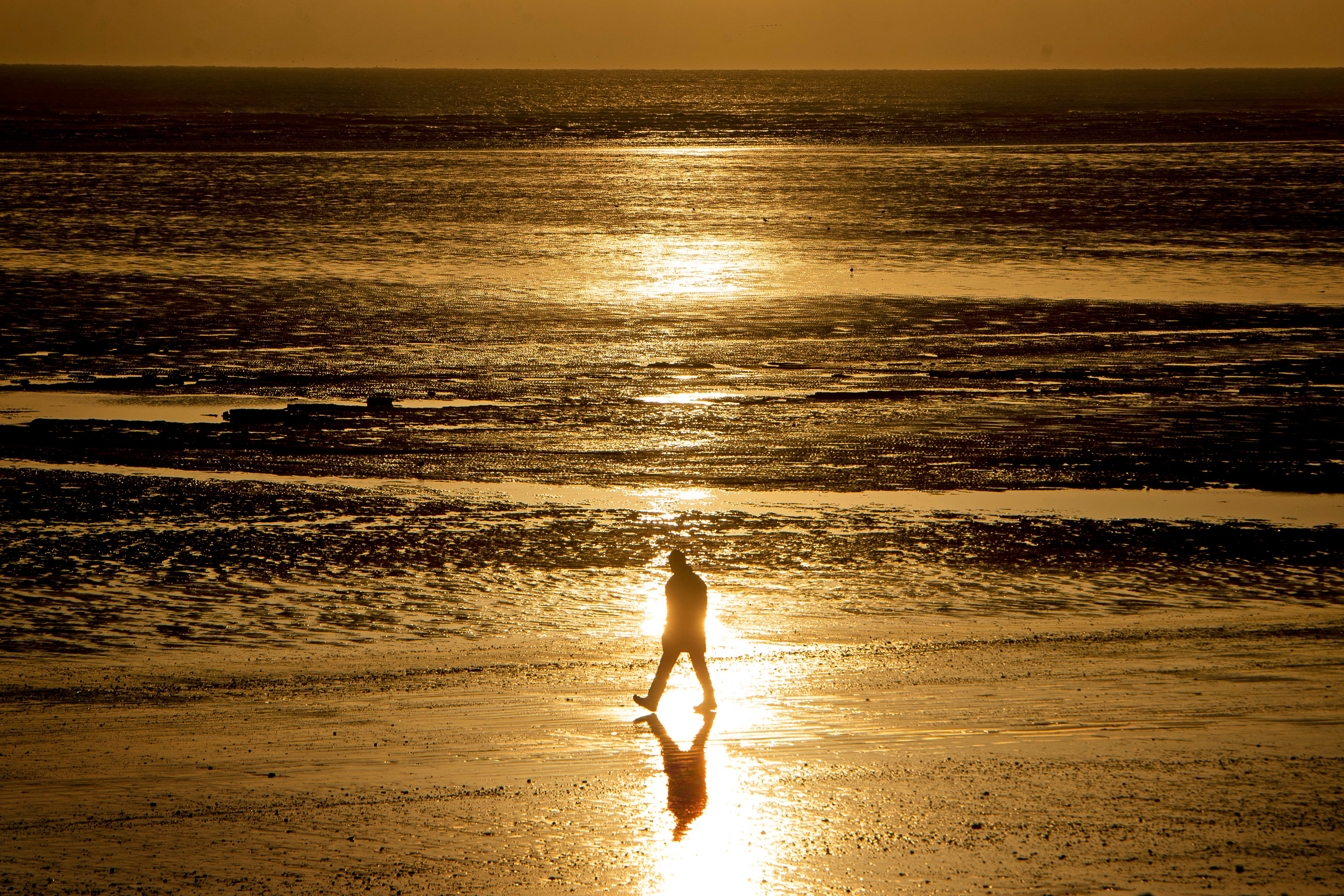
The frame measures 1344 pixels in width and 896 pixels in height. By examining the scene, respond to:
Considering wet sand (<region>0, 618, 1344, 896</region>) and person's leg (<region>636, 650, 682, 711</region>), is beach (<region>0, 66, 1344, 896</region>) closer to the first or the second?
wet sand (<region>0, 618, 1344, 896</region>)

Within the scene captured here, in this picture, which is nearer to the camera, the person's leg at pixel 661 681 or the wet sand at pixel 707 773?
the wet sand at pixel 707 773

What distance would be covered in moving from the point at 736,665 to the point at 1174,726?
374cm

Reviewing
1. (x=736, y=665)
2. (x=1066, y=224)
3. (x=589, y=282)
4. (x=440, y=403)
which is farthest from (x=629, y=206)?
(x=736, y=665)

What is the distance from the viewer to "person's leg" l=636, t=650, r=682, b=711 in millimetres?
11453

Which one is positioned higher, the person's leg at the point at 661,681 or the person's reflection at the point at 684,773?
the person's leg at the point at 661,681

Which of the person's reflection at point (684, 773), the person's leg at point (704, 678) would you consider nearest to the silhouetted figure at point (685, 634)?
the person's leg at point (704, 678)

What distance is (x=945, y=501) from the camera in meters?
19.2

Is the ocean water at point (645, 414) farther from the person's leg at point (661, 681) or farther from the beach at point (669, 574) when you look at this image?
the person's leg at point (661, 681)

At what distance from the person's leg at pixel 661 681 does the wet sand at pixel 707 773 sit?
0.69 feet

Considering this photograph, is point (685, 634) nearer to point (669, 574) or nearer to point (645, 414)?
point (669, 574)

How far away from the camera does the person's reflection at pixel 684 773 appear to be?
948 cm

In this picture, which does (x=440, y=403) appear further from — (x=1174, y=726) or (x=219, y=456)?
(x=1174, y=726)

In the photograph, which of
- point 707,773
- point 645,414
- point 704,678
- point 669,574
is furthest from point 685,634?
point 645,414

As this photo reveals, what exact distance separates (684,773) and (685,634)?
157 cm
